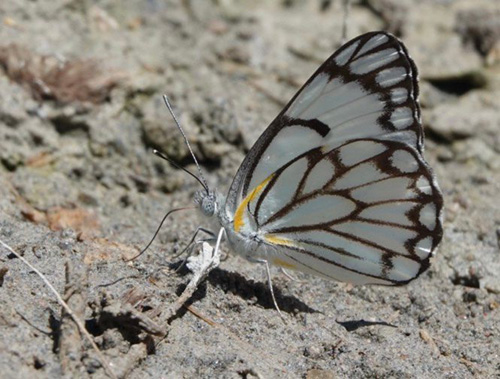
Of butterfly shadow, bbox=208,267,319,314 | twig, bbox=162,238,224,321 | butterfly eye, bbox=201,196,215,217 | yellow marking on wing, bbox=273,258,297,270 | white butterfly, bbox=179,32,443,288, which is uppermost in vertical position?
white butterfly, bbox=179,32,443,288

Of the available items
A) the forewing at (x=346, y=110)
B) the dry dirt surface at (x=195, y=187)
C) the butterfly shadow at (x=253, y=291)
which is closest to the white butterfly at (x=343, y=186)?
the forewing at (x=346, y=110)

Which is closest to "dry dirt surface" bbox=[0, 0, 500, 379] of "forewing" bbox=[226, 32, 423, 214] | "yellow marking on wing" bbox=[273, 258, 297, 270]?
"yellow marking on wing" bbox=[273, 258, 297, 270]

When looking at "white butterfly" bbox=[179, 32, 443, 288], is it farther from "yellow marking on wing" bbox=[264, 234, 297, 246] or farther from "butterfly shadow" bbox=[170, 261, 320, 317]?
"butterfly shadow" bbox=[170, 261, 320, 317]

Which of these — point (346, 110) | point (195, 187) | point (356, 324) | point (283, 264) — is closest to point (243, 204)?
point (283, 264)

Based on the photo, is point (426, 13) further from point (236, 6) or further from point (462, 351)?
point (462, 351)

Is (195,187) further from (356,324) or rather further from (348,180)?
(356,324)

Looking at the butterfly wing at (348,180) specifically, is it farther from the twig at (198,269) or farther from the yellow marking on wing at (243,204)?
the twig at (198,269)

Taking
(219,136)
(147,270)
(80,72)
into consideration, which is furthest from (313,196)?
(80,72)
